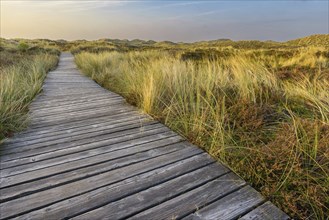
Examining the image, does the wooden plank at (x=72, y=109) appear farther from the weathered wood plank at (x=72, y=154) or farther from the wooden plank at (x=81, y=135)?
the weathered wood plank at (x=72, y=154)

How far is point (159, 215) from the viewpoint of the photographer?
1680 mm

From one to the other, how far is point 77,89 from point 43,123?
2832mm

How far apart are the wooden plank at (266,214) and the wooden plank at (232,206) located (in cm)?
4

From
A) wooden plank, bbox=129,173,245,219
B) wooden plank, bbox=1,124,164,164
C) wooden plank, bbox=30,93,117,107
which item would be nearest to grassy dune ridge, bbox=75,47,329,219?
wooden plank, bbox=129,173,245,219

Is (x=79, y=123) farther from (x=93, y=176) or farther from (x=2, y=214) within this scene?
(x=2, y=214)

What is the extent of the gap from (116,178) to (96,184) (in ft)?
0.55

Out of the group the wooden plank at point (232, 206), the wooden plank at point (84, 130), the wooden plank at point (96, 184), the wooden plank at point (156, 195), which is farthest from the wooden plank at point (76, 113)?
the wooden plank at point (232, 206)

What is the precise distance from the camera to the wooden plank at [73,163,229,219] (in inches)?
66.6

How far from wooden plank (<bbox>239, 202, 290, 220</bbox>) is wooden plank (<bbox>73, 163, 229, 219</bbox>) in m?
0.44

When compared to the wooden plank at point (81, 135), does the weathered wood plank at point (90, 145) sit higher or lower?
higher

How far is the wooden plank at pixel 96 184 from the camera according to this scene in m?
1.75

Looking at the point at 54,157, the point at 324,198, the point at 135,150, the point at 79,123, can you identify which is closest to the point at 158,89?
the point at 79,123

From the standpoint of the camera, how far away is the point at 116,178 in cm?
210

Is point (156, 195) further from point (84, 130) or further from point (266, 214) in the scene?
point (84, 130)
